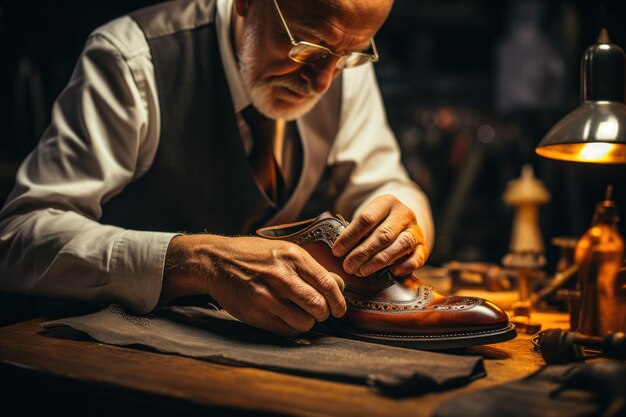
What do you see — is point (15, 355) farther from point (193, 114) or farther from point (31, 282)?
point (193, 114)

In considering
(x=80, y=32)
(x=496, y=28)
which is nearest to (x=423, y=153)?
(x=496, y=28)

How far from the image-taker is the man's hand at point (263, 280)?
4.81ft

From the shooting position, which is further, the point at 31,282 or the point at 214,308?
the point at 214,308

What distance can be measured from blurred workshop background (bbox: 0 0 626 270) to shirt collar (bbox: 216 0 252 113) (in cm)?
135

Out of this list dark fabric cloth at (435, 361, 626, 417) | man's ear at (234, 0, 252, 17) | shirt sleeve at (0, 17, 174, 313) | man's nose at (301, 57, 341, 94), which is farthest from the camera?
man's ear at (234, 0, 252, 17)

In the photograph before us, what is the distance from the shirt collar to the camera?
85.6 inches

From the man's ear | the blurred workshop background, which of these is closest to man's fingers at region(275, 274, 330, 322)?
the man's ear

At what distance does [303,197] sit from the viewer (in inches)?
99.1

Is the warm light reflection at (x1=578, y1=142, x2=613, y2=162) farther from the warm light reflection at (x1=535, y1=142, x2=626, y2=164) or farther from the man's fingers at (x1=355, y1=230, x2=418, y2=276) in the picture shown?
the man's fingers at (x1=355, y1=230, x2=418, y2=276)

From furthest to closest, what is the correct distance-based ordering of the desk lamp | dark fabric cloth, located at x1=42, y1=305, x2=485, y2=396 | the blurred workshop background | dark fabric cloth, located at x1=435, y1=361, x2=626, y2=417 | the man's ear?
the blurred workshop background, the man's ear, the desk lamp, dark fabric cloth, located at x1=42, y1=305, x2=485, y2=396, dark fabric cloth, located at x1=435, y1=361, x2=626, y2=417

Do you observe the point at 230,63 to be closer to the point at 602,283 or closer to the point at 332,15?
the point at 332,15

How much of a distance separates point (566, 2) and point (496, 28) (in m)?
1.01

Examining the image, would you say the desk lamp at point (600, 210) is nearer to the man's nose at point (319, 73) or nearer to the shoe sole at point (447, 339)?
the shoe sole at point (447, 339)

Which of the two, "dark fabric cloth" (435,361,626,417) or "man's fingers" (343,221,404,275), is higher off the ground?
"man's fingers" (343,221,404,275)
